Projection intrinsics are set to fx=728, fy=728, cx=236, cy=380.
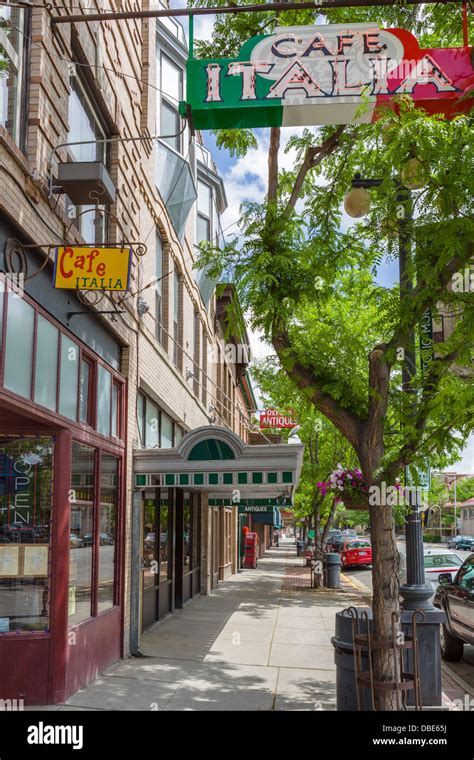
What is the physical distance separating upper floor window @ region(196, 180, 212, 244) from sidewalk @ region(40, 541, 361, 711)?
32.8ft

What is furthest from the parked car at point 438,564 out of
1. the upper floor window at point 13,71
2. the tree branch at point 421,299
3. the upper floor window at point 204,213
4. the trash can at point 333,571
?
the upper floor window at point 13,71

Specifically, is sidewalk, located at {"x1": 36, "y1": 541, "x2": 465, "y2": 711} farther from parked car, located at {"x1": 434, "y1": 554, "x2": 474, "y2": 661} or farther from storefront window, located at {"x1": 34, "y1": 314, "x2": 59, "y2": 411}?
storefront window, located at {"x1": 34, "y1": 314, "x2": 59, "y2": 411}

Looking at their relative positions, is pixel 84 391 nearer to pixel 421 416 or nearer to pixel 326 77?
pixel 421 416

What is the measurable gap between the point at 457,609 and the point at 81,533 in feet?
19.5

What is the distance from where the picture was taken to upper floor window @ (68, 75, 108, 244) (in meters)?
8.55

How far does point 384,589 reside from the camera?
619 centimetres

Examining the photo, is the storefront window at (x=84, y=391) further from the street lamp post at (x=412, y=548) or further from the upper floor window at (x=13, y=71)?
the street lamp post at (x=412, y=548)

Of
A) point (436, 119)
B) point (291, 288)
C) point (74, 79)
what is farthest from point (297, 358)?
point (74, 79)

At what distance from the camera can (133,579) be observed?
10.6m

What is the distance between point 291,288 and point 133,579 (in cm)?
537

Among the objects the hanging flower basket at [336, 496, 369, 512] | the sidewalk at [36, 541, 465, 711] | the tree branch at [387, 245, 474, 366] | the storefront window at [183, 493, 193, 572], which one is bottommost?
the sidewalk at [36, 541, 465, 711]

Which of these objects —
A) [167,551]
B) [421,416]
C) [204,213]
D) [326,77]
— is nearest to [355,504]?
[421,416]

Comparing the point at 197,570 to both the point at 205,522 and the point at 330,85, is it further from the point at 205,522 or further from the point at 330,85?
the point at 330,85

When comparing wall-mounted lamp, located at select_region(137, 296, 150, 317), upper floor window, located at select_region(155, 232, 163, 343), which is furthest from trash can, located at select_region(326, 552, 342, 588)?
wall-mounted lamp, located at select_region(137, 296, 150, 317)
